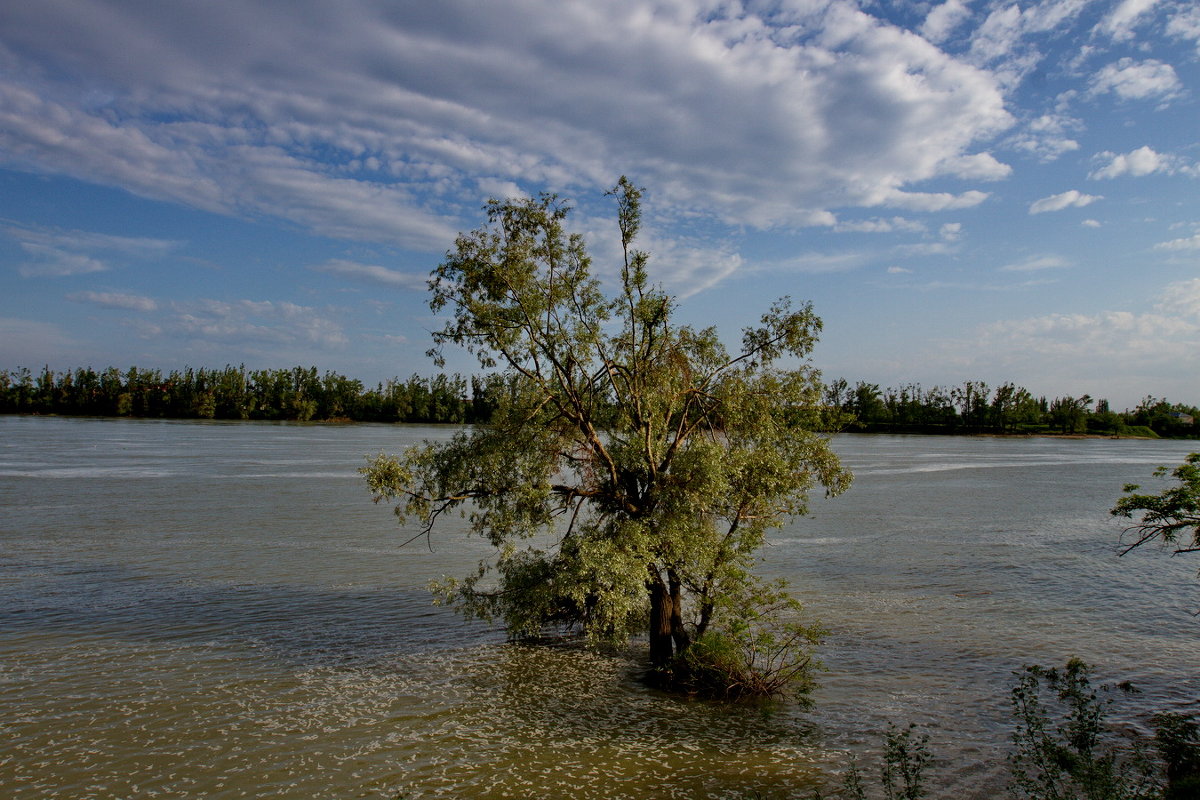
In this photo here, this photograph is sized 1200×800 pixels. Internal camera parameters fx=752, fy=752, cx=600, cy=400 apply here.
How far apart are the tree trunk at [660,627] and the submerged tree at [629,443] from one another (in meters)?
0.04

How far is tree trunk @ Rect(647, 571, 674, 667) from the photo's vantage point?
59.1ft

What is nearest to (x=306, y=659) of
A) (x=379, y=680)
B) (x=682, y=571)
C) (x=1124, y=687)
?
(x=379, y=680)

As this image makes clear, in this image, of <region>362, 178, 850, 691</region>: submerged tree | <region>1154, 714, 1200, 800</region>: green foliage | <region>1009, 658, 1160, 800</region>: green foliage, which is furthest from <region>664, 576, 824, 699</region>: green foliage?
<region>1154, 714, 1200, 800</region>: green foliage

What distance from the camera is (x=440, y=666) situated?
61.5 feet

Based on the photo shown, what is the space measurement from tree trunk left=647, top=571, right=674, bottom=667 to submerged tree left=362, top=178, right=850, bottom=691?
4cm

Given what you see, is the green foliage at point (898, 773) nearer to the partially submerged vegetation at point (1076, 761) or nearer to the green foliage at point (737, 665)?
the partially submerged vegetation at point (1076, 761)

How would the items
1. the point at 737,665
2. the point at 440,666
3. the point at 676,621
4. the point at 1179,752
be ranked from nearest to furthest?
1. the point at 1179,752
2. the point at 737,665
3. the point at 676,621
4. the point at 440,666

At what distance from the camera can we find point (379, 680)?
17641 millimetres

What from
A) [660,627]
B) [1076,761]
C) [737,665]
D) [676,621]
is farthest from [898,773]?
[660,627]

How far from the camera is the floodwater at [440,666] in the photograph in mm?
13195

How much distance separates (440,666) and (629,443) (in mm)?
7453

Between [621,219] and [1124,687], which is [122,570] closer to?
[621,219]

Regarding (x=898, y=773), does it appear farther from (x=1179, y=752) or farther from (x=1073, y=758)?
(x=1179, y=752)

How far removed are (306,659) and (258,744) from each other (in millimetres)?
5120
